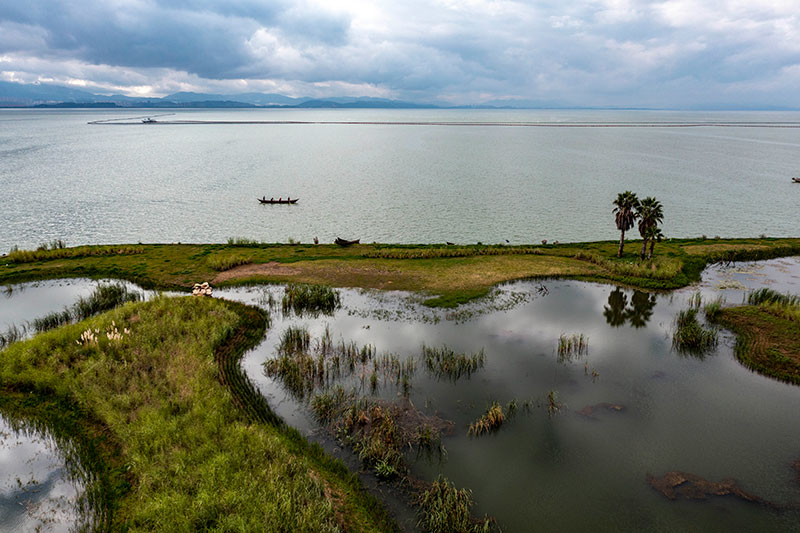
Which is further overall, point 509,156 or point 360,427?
point 509,156

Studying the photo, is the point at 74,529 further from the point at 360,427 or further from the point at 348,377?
the point at 348,377

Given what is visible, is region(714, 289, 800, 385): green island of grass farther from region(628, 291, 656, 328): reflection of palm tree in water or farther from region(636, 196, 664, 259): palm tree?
region(636, 196, 664, 259): palm tree

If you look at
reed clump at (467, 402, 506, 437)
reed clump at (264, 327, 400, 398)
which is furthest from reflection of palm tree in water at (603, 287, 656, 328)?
reed clump at (264, 327, 400, 398)

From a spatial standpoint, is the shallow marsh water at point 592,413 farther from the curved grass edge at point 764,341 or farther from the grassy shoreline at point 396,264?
the grassy shoreline at point 396,264

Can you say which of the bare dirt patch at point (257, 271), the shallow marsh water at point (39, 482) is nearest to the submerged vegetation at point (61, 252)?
the bare dirt patch at point (257, 271)

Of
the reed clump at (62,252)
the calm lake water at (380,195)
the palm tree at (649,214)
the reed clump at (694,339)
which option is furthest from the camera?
the calm lake water at (380,195)

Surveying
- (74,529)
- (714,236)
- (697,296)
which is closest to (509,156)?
(714,236)
